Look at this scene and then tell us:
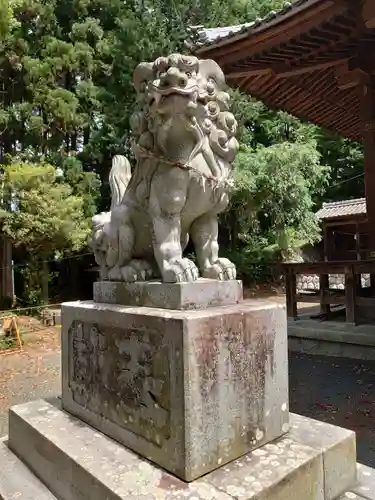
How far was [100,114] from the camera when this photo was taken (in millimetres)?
13656

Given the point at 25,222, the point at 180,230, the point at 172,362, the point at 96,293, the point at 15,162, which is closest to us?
the point at 172,362

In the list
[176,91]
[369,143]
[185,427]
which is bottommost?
[185,427]

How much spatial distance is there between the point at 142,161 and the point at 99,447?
1579 mm

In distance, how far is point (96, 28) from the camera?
1343 centimetres

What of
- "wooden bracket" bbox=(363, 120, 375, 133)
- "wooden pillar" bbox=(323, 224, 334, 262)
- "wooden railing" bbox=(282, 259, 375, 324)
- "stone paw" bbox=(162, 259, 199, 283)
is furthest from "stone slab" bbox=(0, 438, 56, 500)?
"wooden pillar" bbox=(323, 224, 334, 262)

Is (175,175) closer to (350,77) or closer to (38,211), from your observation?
(350,77)

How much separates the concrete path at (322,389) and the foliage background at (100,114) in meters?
4.99

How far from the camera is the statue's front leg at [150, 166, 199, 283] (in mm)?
2088

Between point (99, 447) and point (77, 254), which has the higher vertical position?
point (77, 254)

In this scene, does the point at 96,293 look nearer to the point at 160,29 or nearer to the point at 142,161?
the point at 142,161

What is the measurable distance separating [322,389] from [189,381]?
11.0 ft

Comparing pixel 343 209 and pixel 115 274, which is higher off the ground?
pixel 343 209

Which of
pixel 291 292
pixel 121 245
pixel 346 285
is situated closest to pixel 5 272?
pixel 291 292

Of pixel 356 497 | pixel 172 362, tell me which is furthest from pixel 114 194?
pixel 356 497
